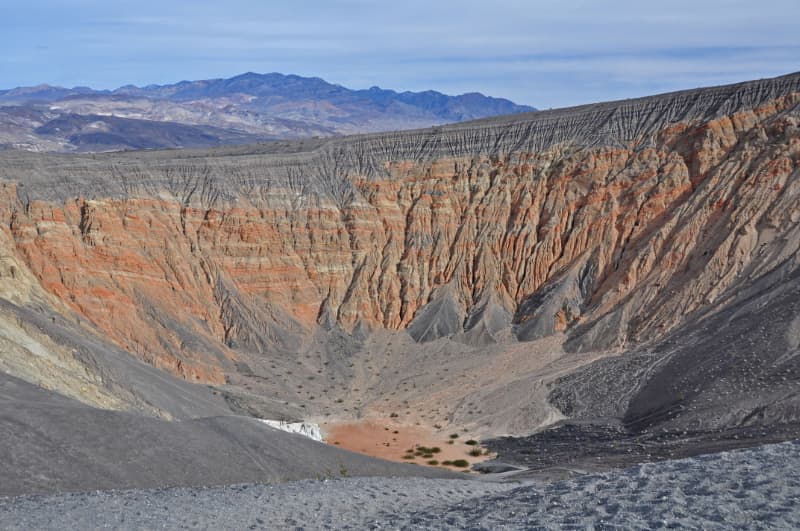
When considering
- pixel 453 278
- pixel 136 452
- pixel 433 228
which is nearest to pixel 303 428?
pixel 136 452

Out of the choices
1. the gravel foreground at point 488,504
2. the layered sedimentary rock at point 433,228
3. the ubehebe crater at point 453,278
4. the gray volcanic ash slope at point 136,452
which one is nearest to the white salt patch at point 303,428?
the ubehebe crater at point 453,278

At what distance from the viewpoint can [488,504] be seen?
18344 millimetres

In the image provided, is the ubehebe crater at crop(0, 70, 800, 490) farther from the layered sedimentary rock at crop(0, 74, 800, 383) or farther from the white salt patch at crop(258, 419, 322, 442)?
the white salt patch at crop(258, 419, 322, 442)

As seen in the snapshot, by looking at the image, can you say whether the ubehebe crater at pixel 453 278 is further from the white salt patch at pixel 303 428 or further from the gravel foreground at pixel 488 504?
the gravel foreground at pixel 488 504

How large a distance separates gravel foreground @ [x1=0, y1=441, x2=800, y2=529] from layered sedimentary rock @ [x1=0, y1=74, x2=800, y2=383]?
91.9 ft

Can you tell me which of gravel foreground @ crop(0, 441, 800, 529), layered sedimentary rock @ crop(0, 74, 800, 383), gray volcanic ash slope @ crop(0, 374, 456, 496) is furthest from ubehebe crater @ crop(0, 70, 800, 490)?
gravel foreground @ crop(0, 441, 800, 529)

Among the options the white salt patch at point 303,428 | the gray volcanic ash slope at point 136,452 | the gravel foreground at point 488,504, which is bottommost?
the white salt patch at point 303,428

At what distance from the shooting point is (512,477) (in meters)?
31.6

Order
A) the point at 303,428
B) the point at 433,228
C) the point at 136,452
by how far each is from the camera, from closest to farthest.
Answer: the point at 136,452 < the point at 303,428 < the point at 433,228

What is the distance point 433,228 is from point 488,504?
141ft

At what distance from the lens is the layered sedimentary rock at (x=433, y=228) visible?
4931 cm

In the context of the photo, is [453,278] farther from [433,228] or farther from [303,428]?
[303,428]

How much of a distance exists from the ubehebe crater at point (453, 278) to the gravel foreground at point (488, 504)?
14643 millimetres

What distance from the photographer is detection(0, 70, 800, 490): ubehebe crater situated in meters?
39.9
